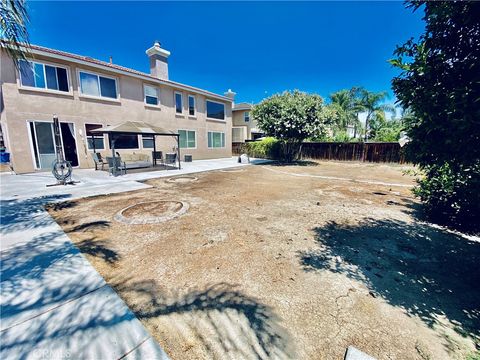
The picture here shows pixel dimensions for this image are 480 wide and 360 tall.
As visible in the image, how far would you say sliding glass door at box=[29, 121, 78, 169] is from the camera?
10.5m

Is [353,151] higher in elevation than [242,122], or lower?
lower

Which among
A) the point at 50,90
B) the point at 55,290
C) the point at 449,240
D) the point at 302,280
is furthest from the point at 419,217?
the point at 50,90

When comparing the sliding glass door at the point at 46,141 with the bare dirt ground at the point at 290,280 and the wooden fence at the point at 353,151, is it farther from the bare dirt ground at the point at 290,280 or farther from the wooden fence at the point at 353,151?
the wooden fence at the point at 353,151

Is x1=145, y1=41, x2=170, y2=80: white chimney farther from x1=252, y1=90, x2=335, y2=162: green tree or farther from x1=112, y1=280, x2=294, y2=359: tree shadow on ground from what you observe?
x1=112, y1=280, x2=294, y2=359: tree shadow on ground

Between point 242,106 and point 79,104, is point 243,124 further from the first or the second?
point 79,104

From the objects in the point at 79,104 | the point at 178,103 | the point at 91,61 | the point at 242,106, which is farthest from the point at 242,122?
the point at 79,104

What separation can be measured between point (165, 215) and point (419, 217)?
6.42m

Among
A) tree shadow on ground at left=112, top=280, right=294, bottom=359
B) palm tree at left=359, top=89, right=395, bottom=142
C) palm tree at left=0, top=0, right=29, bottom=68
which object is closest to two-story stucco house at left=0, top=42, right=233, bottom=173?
palm tree at left=0, top=0, right=29, bottom=68

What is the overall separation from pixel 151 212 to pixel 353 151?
18565 mm

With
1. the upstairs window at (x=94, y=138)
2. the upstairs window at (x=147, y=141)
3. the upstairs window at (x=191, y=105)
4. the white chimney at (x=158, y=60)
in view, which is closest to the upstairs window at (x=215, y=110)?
the upstairs window at (x=191, y=105)

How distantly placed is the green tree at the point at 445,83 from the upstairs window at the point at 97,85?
1502 centimetres

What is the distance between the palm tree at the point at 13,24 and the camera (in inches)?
154

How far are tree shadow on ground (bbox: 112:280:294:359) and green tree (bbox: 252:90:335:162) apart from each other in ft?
49.6

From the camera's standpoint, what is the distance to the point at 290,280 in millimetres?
2752
